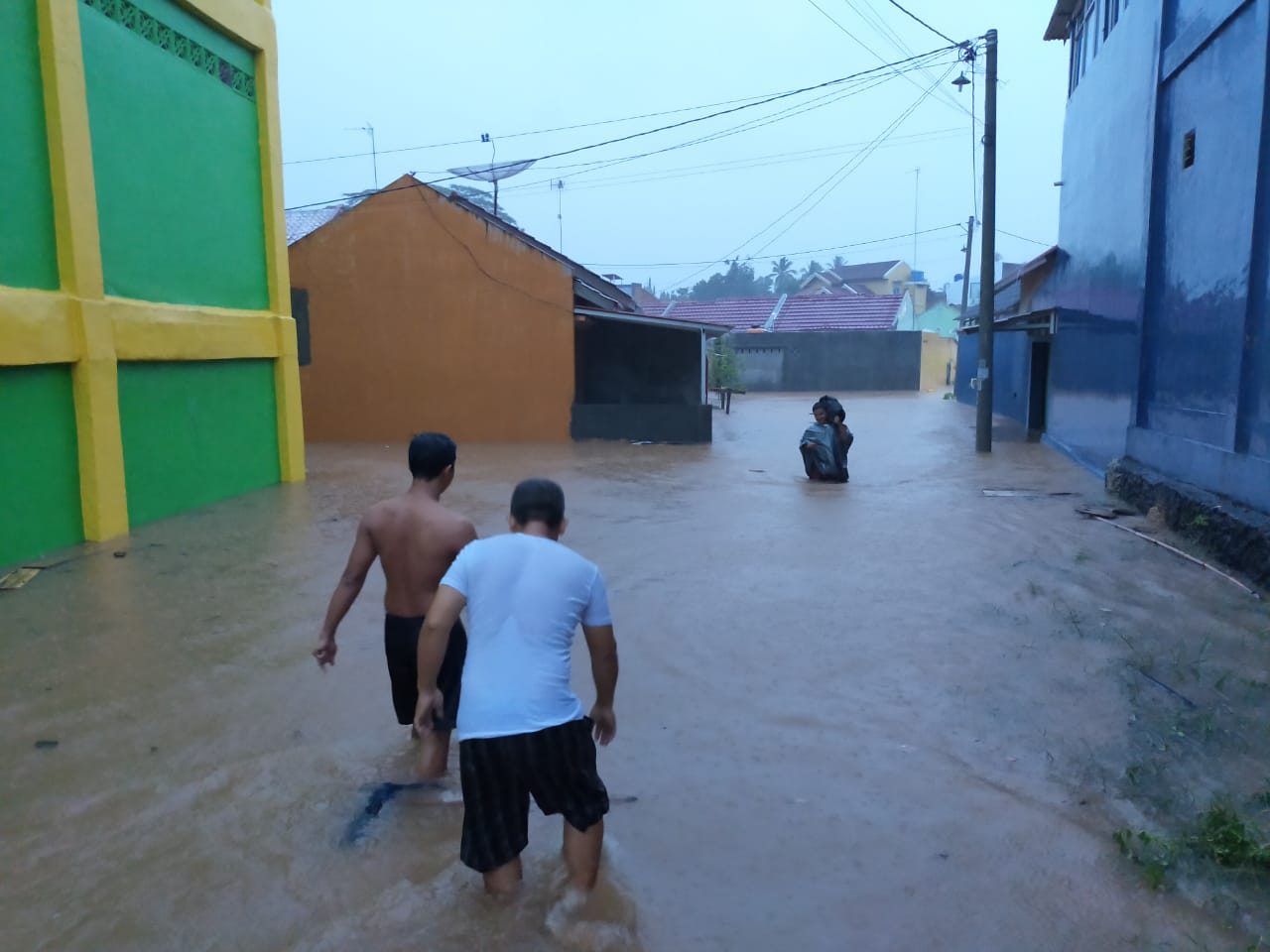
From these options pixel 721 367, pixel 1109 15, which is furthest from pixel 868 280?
pixel 1109 15

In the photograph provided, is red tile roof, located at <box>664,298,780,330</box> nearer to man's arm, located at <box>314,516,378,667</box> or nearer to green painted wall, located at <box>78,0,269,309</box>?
green painted wall, located at <box>78,0,269,309</box>

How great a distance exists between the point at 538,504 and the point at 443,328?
1750 cm

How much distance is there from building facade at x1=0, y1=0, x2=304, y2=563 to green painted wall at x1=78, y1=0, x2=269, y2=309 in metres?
0.02

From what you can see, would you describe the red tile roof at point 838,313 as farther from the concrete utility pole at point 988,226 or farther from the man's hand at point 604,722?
the man's hand at point 604,722

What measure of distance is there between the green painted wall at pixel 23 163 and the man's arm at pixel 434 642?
6964mm

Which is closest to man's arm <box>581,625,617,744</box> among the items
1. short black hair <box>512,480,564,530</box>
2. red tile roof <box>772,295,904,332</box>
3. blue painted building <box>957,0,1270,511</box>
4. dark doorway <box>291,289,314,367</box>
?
short black hair <box>512,480,564,530</box>

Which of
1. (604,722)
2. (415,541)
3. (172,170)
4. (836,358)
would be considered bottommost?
(604,722)

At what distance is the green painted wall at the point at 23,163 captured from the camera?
7.99 meters

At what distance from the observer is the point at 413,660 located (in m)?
3.88

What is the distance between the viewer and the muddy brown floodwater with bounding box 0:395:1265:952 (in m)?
3.05

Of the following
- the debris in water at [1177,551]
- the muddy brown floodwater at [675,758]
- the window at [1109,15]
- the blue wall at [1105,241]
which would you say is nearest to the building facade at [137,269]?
the muddy brown floodwater at [675,758]

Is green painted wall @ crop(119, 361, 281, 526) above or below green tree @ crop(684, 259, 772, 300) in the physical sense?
below

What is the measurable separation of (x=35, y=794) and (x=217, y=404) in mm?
8232

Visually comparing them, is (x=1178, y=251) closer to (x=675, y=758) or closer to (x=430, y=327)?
(x=675, y=758)
